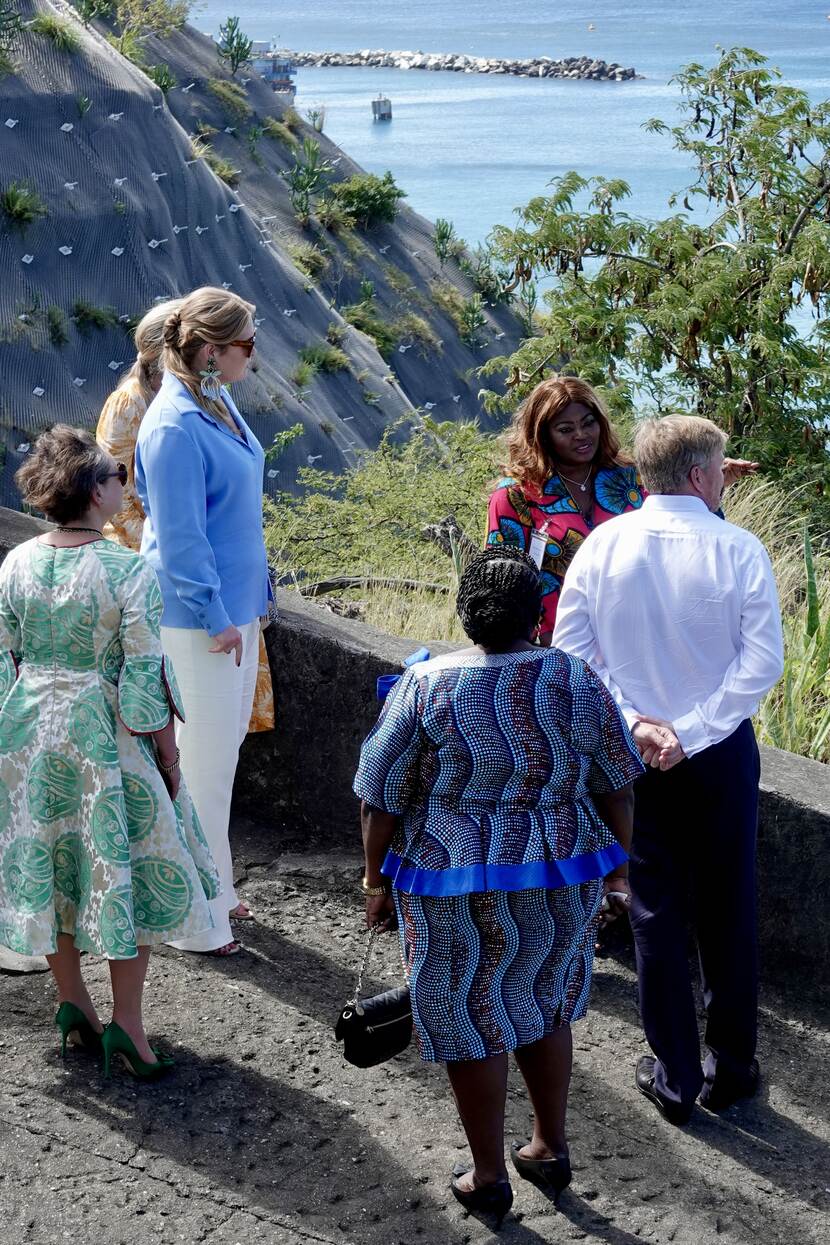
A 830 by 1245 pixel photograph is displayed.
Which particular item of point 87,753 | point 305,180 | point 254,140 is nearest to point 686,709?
point 87,753

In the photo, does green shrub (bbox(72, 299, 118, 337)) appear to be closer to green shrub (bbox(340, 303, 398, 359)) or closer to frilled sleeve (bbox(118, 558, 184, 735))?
green shrub (bbox(340, 303, 398, 359))

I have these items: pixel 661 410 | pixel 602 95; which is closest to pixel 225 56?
pixel 661 410

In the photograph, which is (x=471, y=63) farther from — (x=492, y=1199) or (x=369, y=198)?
(x=492, y=1199)

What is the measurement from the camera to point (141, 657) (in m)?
3.38

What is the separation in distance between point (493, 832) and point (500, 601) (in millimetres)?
484

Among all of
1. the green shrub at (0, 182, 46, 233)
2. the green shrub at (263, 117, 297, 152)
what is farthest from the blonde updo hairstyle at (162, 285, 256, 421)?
the green shrub at (263, 117, 297, 152)

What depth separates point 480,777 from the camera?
2898 mm

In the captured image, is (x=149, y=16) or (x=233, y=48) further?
(x=233, y=48)

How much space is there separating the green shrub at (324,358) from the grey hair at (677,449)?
31026mm

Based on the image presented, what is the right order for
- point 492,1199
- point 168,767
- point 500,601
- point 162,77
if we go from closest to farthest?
point 500,601
point 492,1199
point 168,767
point 162,77

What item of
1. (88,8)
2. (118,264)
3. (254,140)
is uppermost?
(88,8)

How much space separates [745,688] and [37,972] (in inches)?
85.8

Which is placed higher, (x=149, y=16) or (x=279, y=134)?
(x=149, y=16)

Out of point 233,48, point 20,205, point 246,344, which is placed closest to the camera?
point 246,344
